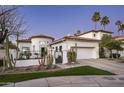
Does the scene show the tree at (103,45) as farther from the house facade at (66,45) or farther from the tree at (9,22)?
the tree at (9,22)

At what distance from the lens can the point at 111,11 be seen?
11.9 metres

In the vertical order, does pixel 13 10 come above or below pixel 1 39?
above

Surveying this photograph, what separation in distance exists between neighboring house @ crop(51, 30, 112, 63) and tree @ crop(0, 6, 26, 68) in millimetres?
3998

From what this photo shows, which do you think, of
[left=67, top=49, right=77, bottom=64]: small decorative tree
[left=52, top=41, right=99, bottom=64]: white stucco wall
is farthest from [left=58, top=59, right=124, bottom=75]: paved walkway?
[left=52, top=41, right=99, bottom=64]: white stucco wall

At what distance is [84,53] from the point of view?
18891mm

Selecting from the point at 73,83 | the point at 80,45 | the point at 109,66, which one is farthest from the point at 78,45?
the point at 73,83

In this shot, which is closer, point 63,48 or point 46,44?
point 63,48

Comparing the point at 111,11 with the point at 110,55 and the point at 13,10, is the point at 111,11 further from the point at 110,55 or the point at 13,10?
the point at 110,55

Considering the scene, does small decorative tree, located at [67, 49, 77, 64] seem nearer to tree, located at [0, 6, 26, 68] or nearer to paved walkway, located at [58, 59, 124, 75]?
paved walkway, located at [58, 59, 124, 75]

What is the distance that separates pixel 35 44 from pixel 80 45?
4.37 metres

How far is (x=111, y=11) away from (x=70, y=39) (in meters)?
6.92
